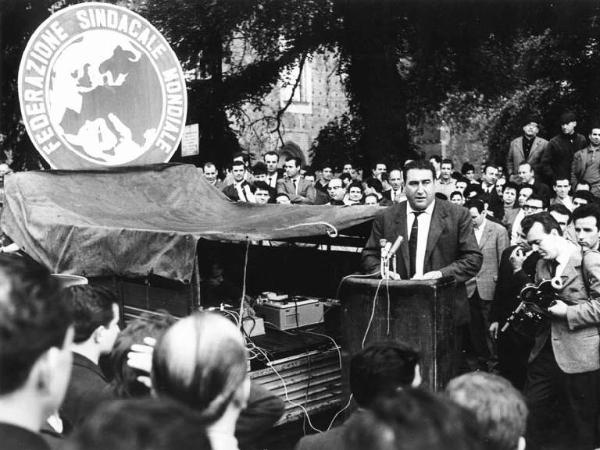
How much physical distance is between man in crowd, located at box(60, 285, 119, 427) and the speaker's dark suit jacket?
102 inches

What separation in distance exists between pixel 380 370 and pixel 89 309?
55.6 inches

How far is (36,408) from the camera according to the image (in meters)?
1.78

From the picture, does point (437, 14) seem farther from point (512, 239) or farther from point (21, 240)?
point (21, 240)

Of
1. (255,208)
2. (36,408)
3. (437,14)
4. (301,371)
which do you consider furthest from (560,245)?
(437,14)

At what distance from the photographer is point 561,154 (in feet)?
36.2

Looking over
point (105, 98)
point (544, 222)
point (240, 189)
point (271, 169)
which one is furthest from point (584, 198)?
point (105, 98)

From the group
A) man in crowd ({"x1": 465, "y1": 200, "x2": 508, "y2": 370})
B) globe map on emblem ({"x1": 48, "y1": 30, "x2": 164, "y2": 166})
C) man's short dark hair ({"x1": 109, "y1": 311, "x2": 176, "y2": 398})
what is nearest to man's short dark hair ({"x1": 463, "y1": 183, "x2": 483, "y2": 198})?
man in crowd ({"x1": 465, "y1": 200, "x2": 508, "y2": 370})

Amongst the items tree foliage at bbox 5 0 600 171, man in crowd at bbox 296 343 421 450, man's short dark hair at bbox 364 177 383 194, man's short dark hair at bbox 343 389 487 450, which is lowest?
man in crowd at bbox 296 343 421 450

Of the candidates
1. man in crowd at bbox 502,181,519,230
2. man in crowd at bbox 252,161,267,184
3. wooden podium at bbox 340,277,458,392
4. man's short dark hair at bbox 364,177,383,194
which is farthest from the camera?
man's short dark hair at bbox 364,177,383,194

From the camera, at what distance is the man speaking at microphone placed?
5.55 meters

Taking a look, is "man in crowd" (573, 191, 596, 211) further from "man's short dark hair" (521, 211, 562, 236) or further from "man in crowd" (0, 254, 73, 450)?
"man in crowd" (0, 254, 73, 450)

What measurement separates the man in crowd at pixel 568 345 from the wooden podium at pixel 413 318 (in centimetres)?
65

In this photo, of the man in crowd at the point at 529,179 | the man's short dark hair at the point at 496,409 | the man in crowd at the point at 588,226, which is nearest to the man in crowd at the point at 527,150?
the man in crowd at the point at 529,179

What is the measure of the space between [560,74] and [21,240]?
13.1 metres
